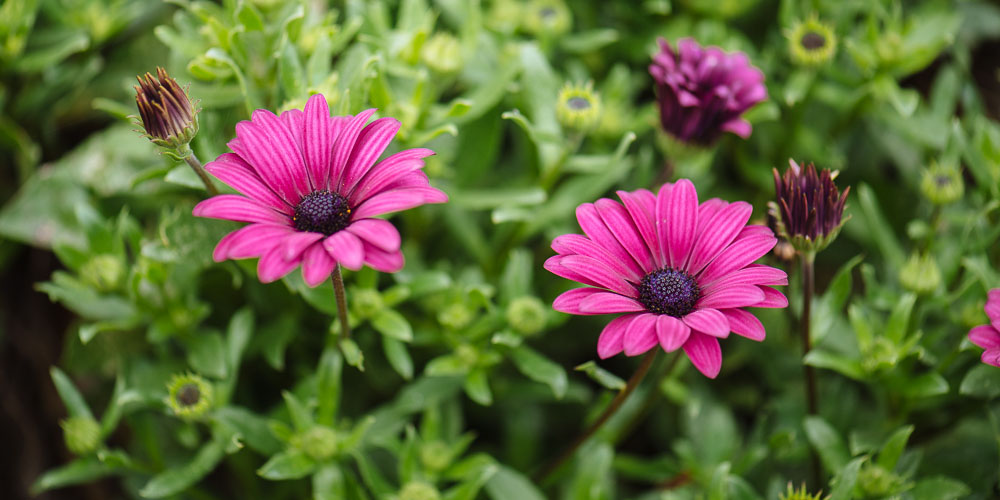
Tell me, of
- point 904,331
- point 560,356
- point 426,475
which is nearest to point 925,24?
point 904,331

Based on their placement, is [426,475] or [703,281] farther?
[426,475]

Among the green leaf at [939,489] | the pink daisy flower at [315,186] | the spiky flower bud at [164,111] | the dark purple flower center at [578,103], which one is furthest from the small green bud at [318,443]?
the green leaf at [939,489]

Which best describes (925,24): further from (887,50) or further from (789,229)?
(789,229)

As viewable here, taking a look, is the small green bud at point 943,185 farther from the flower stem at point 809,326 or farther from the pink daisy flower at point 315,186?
the pink daisy flower at point 315,186

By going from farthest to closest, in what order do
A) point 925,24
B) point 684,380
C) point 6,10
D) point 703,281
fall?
point 925,24
point 684,380
point 6,10
point 703,281

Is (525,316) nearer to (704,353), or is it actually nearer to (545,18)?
(704,353)

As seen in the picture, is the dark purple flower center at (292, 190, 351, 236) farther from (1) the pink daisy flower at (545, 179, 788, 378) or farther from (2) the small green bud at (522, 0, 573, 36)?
(2) the small green bud at (522, 0, 573, 36)

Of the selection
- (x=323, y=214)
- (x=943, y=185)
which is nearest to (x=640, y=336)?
(x=323, y=214)
